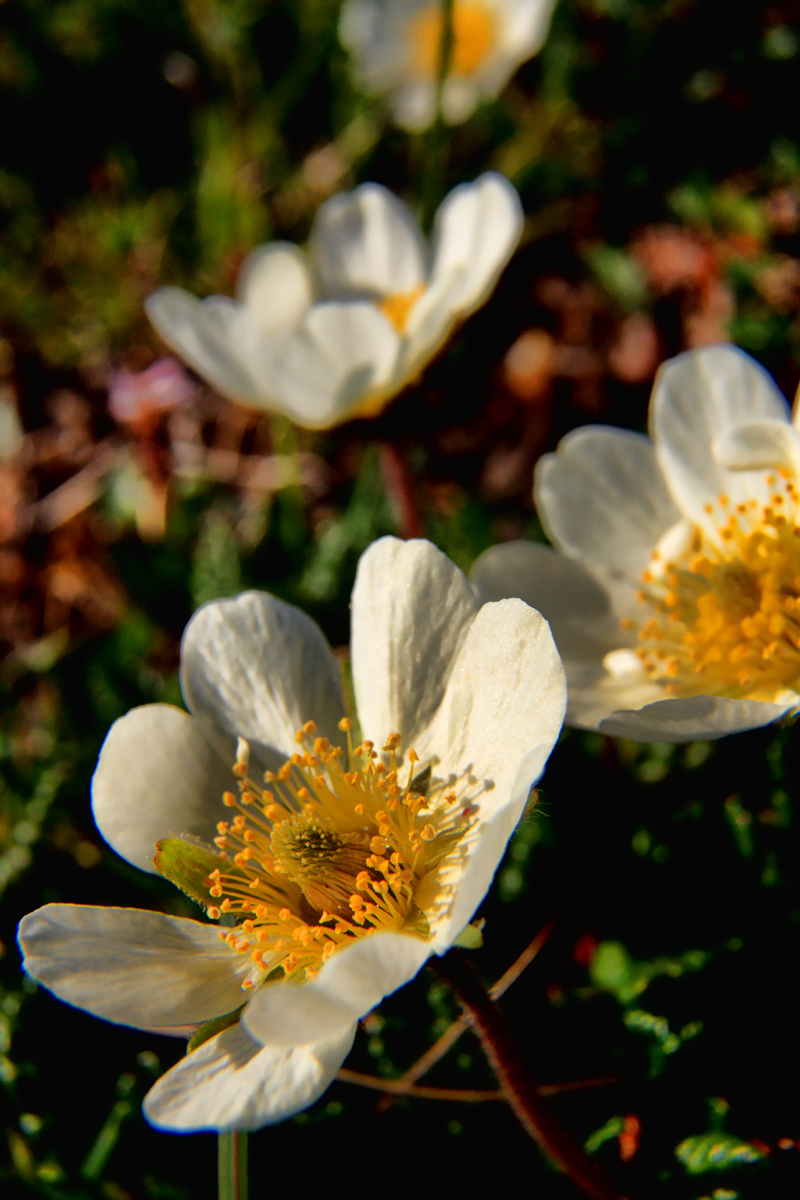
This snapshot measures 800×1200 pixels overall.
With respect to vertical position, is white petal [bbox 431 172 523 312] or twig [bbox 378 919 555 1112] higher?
white petal [bbox 431 172 523 312]

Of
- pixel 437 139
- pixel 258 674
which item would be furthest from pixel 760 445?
pixel 437 139

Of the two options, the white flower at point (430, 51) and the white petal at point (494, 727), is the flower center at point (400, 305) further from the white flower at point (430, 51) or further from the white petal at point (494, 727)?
the white petal at point (494, 727)

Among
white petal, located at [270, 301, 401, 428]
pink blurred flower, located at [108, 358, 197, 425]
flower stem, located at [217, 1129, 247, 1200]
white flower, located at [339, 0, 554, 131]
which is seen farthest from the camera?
white flower, located at [339, 0, 554, 131]

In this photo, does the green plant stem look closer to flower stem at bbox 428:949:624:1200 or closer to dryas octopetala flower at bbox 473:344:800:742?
dryas octopetala flower at bbox 473:344:800:742

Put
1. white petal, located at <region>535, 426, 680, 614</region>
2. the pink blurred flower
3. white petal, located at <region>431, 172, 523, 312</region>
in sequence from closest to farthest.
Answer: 1. white petal, located at <region>535, 426, 680, 614</region>
2. white petal, located at <region>431, 172, 523, 312</region>
3. the pink blurred flower

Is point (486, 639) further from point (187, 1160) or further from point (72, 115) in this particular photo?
point (72, 115)

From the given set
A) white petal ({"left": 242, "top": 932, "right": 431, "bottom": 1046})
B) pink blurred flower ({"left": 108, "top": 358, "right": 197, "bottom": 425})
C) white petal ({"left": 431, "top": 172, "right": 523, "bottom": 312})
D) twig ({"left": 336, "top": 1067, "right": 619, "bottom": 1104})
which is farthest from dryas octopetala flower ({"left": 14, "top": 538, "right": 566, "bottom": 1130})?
pink blurred flower ({"left": 108, "top": 358, "right": 197, "bottom": 425})

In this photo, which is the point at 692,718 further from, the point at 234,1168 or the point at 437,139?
the point at 437,139

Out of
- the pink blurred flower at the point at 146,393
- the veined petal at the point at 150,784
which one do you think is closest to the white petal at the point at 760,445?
the veined petal at the point at 150,784
